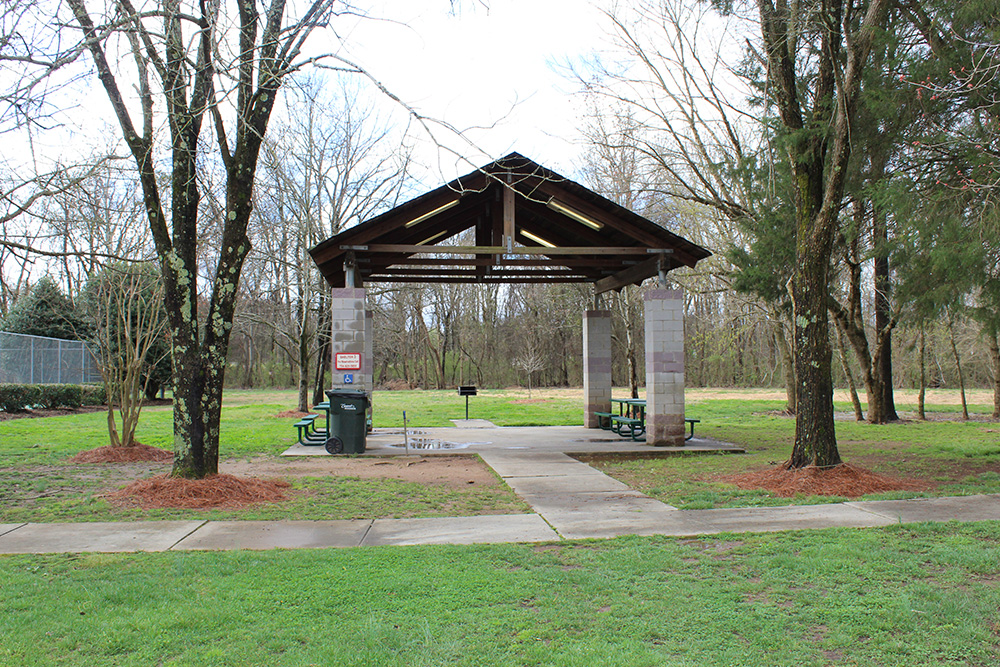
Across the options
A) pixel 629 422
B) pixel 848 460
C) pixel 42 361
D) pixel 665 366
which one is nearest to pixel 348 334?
pixel 629 422

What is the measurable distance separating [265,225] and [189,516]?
737 inches

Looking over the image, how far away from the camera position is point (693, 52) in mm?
17125

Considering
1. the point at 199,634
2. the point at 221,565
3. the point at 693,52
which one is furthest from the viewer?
the point at 693,52

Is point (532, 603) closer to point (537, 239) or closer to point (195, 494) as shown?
point (195, 494)

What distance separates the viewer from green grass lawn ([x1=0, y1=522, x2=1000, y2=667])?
142 inches

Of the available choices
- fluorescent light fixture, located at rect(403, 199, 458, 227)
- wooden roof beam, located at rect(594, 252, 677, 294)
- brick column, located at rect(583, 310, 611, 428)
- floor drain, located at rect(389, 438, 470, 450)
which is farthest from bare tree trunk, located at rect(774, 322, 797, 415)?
fluorescent light fixture, located at rect(403, 199, 458, 227)

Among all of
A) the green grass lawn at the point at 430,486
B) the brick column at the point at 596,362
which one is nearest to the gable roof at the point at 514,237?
the brick column at the point at 596,362

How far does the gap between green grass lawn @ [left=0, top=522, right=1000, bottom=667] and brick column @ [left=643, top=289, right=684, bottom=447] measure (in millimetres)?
7270

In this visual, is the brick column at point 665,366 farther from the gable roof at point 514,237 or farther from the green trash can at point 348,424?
the green trash can at point 348,424

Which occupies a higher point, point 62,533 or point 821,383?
point 821,383

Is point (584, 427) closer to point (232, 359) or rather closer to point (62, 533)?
point (62, 533)

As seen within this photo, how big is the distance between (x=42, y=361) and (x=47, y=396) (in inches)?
111

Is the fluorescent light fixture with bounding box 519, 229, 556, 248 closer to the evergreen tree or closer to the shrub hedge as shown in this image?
the shrub hedge

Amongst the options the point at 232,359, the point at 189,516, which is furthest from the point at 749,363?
the point at 189,516
